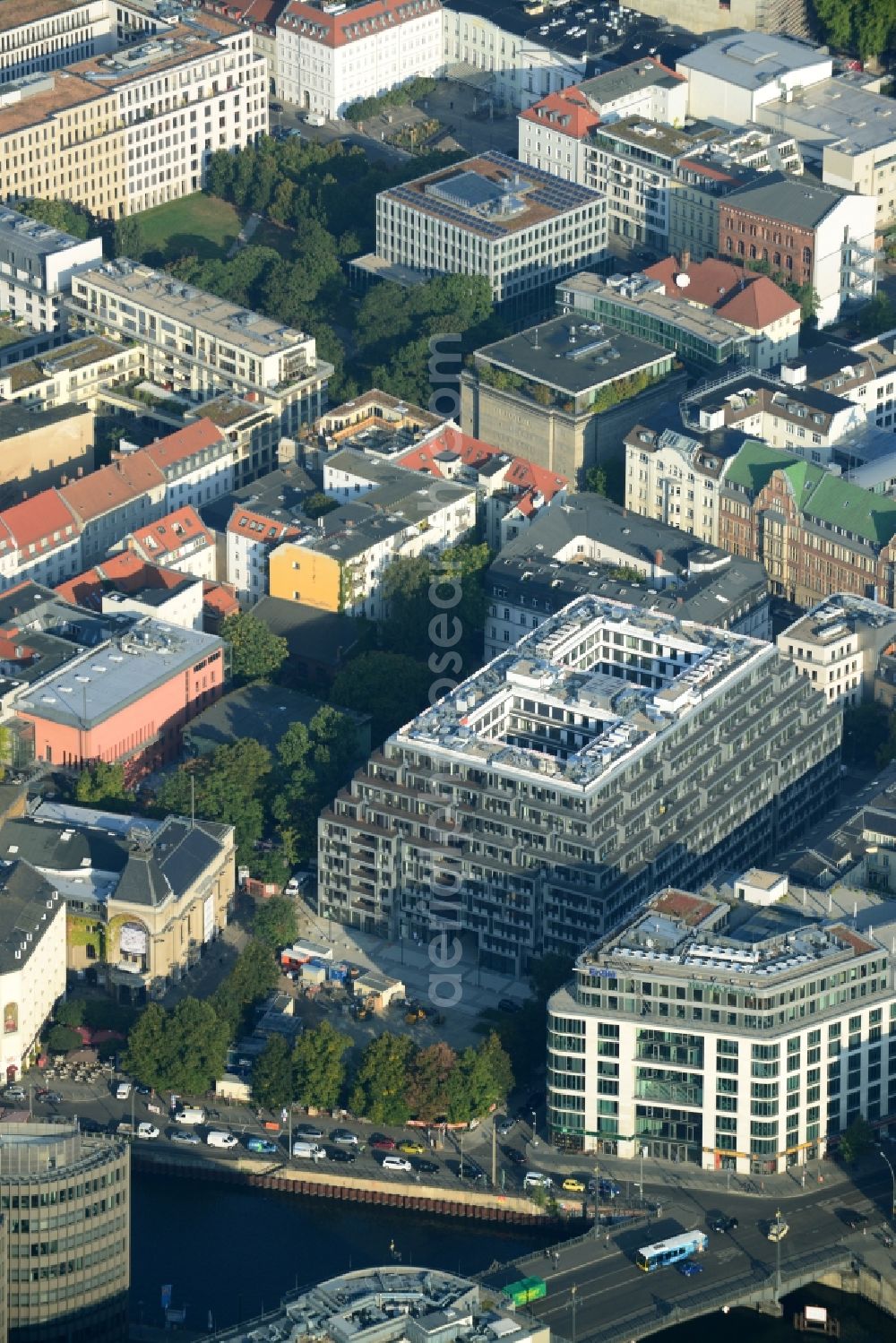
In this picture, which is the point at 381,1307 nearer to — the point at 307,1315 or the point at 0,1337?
the point at 307,1315

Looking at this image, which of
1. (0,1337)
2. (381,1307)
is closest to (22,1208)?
(0,1337)

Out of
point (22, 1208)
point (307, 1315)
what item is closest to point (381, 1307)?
point (307, 1315)

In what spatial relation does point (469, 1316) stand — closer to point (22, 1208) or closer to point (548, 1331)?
point (548, 1331)

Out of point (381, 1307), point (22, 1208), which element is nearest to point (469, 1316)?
point (381, 1307)

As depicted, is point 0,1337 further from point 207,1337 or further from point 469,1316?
point 469,1316

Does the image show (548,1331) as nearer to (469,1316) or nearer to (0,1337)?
(469,1316)
